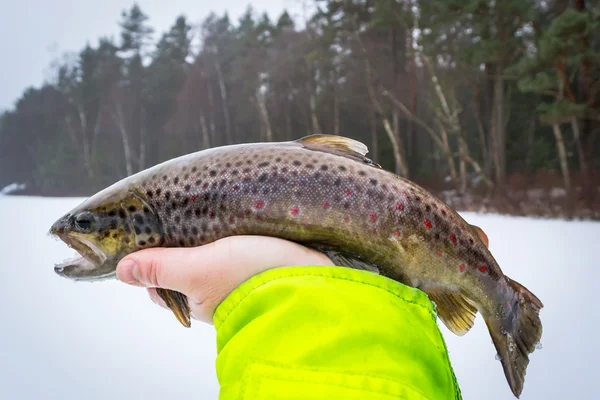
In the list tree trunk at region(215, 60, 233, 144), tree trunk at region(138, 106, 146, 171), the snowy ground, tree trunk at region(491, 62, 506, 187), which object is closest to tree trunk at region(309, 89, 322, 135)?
tree trunk at region(215, 60, 233, 144)

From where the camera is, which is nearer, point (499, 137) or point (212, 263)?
point (212, 263)

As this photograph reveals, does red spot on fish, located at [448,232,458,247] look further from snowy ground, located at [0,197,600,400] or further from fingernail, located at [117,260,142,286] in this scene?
snowy ground, located at [0,197,600,400]

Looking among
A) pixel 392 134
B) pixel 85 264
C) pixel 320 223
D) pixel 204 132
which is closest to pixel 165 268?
pixel 85 264

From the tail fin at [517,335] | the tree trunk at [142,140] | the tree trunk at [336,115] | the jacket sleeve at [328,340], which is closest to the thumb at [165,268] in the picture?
the jacket sleeve at [328,340]

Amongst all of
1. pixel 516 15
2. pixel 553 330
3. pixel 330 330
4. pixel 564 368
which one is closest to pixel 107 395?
pixel 330 330

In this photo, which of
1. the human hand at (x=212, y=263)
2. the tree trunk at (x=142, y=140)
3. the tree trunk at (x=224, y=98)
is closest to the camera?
the human hand at (x=212, y=263)

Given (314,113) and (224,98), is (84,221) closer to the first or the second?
(314,113)

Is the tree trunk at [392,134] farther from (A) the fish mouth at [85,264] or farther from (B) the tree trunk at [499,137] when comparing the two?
(A) the fish mouth at [85,264]
